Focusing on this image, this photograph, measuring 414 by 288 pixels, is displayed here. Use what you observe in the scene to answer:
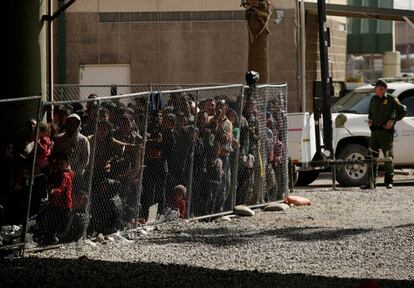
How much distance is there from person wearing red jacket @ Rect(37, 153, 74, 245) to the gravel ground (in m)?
0.22

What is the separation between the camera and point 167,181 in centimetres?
1435

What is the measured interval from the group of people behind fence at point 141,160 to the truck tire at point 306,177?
353cm

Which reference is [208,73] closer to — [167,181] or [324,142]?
[324,142]

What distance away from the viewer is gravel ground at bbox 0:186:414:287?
9.88 meters

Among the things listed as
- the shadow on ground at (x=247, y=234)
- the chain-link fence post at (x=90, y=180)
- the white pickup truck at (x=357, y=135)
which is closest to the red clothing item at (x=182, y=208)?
the shadow on ground at (x=247, y=234)

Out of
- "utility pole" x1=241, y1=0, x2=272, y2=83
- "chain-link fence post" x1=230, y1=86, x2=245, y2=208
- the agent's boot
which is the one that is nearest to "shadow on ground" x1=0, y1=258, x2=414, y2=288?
"chain-link fence post" x1=230, y1=86, x2=245, y2=208

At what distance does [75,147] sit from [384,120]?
8653mm

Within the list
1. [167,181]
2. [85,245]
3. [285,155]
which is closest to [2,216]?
[85,245]

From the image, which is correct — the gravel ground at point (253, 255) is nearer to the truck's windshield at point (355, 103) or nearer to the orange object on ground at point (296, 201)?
the orange object on ground at point (296, 201)

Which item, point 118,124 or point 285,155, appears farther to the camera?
point 285,155

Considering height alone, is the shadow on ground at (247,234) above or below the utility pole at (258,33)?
below

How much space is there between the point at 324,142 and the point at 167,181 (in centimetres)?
635

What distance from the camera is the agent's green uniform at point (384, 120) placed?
772 inches

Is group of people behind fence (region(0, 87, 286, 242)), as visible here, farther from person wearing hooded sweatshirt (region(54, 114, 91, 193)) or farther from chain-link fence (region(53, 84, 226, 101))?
chain-link fence (region(53, 84, 226, 101))
